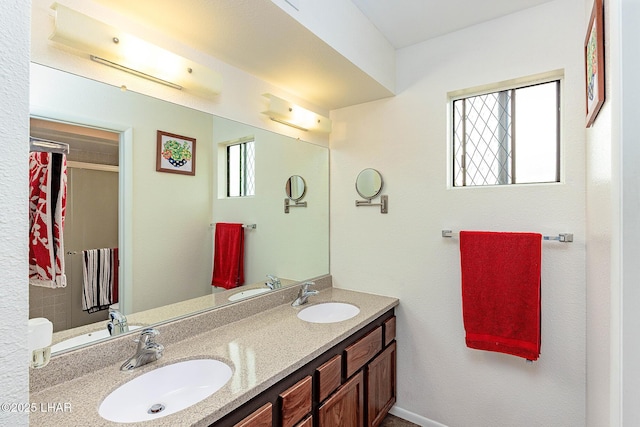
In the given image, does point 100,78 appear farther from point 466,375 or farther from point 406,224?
point 466,375

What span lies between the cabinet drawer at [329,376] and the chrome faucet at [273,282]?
0.66 m

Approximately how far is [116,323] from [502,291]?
1.88 m

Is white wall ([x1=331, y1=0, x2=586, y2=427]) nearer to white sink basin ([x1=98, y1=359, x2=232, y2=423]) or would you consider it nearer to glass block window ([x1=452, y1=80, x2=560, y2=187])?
glass block window ([x1=452, y1=80, x2=560, y2=187])

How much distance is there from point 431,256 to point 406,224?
262 millimetres

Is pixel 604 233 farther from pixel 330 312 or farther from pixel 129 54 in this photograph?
pixel 129 54

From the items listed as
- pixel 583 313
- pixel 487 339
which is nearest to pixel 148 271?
pixel 487 339

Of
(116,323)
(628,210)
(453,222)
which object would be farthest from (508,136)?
(116,323)

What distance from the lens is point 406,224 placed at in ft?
6.88

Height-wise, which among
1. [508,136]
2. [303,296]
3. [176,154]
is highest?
[508,136]

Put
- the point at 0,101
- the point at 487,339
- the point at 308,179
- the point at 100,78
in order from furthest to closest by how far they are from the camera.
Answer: the point at 308,179
the point at 487,339
the point at 100,78
the point at 0,101

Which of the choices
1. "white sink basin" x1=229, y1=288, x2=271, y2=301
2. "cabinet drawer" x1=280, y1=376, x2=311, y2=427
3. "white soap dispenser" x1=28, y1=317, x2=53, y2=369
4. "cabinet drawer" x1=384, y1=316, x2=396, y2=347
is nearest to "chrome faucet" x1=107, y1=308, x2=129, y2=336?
"white soap dispenser" x1=28, y1=317, x2=53, y2=369

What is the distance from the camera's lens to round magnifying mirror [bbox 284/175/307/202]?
221cm

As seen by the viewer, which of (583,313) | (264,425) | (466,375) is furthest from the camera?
(466,375)

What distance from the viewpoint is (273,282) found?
2.02m
